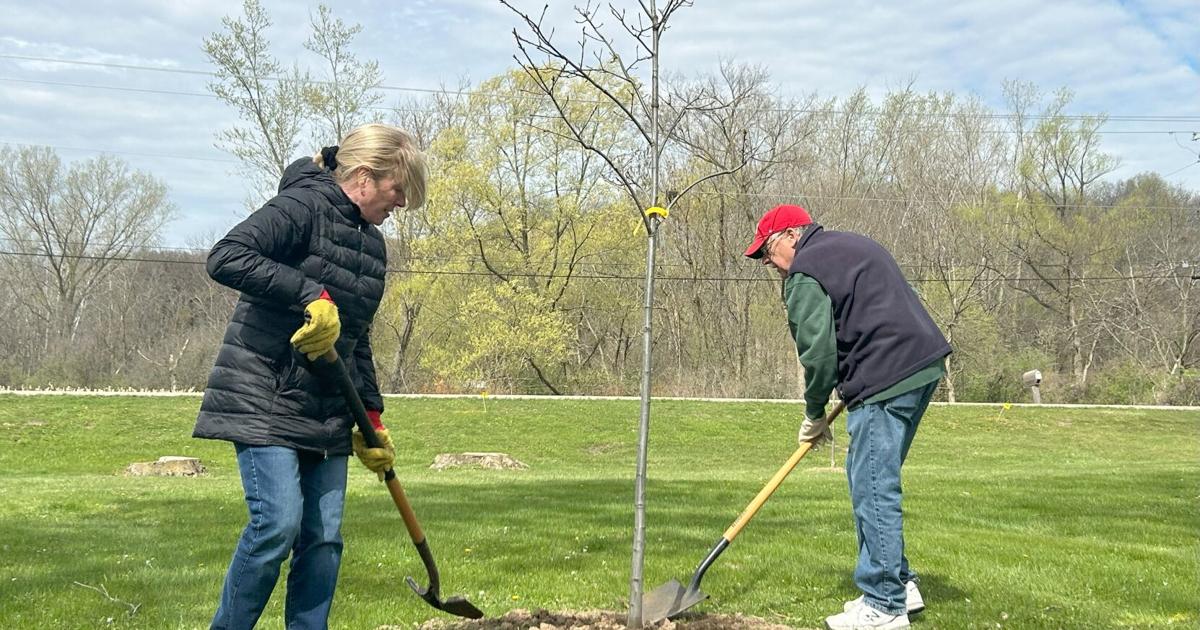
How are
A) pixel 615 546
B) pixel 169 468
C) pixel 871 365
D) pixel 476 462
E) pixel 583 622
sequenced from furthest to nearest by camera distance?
1. pixel 476 462
2. pixel 169 468
3. pixel 615 546
4. pixel 583 622
5. pixel 871 365

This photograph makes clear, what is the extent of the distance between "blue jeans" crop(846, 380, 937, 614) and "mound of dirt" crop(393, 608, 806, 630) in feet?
1.57

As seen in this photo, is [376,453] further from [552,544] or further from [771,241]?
[552,544]

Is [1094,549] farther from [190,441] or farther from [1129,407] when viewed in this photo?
[1129,407]

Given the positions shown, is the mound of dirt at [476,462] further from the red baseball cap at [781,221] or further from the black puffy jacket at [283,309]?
the black puffy jacket at [283,309]

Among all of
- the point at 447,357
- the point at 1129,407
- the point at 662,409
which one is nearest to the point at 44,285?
the point at 447,357

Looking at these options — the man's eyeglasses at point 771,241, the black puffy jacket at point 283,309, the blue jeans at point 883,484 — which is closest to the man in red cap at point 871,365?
the blue jeans at point 883,484

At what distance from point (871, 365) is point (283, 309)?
243cm

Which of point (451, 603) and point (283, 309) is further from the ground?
point (283, 309)

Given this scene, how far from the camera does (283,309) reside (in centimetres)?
309

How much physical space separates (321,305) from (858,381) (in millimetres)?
2309

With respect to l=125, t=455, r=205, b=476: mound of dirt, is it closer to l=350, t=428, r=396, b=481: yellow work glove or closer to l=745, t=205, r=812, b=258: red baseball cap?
l=350, t=428, r=396, b=481: yellow work glove

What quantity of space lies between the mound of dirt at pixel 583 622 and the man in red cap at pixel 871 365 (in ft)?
1.41

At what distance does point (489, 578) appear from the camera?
5.18 metres

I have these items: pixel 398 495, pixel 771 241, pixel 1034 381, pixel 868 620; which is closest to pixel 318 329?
pixel 398 495
